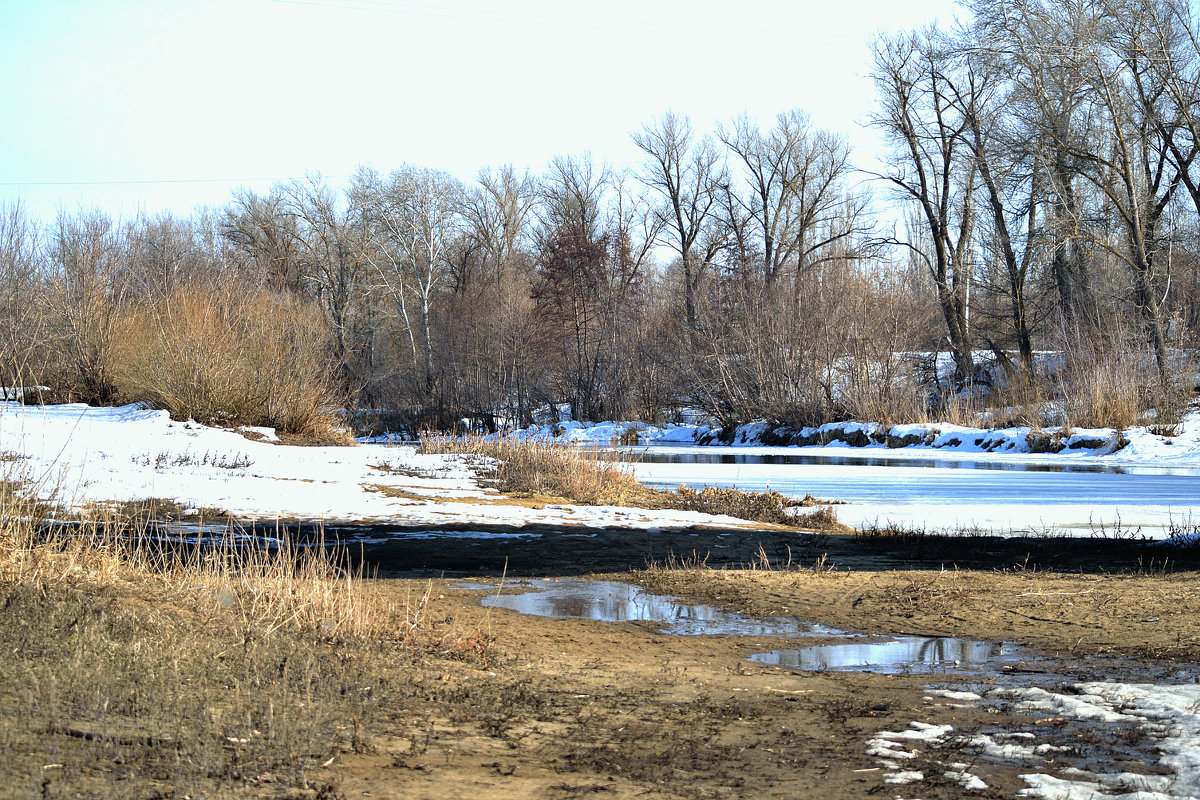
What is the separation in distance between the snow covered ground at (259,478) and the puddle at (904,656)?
21.3ft

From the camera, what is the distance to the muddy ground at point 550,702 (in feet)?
11.9

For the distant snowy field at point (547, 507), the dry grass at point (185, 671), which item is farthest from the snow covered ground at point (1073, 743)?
the distant snowy field at point (547, 507)

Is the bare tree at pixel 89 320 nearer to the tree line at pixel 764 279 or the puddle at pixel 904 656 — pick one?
the tree line at pixel 764 279

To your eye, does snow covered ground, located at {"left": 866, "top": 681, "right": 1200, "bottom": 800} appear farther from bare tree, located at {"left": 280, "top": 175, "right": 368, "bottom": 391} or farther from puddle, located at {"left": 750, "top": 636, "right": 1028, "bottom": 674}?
bare tree, located at {"left": 280, "top": 175, "right": 368, "bottom": 391}

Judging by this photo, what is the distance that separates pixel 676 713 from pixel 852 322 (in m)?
31.7

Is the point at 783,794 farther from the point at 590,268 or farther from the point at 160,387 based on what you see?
the point at 590,268

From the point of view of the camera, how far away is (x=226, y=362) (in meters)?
22.5

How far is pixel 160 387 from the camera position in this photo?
876 inches

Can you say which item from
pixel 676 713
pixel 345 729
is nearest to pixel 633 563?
pixel 676 713

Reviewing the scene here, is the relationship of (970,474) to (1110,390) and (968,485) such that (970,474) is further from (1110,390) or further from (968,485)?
(1110,390)

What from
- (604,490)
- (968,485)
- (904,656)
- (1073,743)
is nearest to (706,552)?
(604,490)

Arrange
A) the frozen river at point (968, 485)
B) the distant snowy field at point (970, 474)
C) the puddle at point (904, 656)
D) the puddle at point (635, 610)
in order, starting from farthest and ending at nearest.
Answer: the distant snowy field at point (970, 474) < the frozen river at point (968, 485) < the puddle at point (635, 610) < the puddle at point (904, 656)

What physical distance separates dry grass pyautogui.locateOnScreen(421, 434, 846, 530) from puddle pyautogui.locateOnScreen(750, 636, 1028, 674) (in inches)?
275

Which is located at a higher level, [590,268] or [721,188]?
[721,188]
